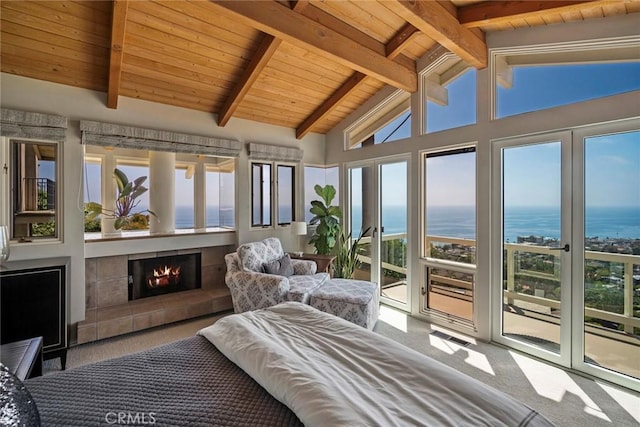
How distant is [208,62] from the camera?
3.15 m

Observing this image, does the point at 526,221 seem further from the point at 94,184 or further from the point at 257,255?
the point at 94,184

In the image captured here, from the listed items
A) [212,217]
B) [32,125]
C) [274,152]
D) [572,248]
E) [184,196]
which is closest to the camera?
[572,248]

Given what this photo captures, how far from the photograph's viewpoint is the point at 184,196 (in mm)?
4812

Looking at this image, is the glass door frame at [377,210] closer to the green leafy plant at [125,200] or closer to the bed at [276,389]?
the bed at [276,389]

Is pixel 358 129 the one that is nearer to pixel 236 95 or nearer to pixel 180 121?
pixel 236 95

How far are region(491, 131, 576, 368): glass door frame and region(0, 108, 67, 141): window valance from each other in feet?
14.4

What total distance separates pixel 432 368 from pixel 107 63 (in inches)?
147

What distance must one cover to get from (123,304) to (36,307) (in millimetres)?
1097

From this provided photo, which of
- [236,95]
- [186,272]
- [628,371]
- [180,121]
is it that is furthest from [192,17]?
[628,371]

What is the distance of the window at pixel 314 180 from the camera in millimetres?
5027

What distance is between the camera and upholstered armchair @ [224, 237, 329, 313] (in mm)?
3211

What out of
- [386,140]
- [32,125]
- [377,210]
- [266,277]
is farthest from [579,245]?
[32,125]

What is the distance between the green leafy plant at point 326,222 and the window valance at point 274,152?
628 mm

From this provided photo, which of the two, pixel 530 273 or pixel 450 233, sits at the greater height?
pixel 450 233
